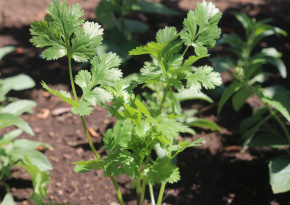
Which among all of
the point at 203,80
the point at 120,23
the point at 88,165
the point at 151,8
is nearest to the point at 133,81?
the point at 203,80

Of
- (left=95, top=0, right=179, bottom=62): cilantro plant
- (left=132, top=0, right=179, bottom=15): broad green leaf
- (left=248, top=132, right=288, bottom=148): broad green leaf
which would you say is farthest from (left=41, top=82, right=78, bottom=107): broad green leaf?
(left=132, top=0, right=179, bottom=15): broad green leaf

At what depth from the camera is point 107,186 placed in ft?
8.29

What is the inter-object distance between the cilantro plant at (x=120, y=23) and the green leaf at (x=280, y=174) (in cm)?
171

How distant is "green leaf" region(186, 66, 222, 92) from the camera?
5.11 ft

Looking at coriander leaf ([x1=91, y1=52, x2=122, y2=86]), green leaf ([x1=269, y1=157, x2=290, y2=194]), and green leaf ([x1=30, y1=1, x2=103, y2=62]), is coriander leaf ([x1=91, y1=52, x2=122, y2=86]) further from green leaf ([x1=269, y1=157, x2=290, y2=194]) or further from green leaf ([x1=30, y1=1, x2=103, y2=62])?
green leaf ([x1=269, y1=157, x2=290, y2=194])

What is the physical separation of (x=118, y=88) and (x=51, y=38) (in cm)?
38

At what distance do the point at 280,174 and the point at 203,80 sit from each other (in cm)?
108

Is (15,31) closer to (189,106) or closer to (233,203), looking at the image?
(189,106)

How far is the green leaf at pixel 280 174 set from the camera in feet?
7.14

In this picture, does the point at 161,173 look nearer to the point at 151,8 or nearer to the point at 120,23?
the point at 151,8

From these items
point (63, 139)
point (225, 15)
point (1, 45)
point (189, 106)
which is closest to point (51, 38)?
point (63, 139)

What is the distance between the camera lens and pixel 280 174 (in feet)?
7.48

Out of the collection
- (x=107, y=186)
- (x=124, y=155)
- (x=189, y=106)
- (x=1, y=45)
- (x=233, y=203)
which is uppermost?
(x=1, y=45)

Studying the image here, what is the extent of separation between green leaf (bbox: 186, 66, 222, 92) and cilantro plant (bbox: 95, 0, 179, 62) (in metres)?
1.94
